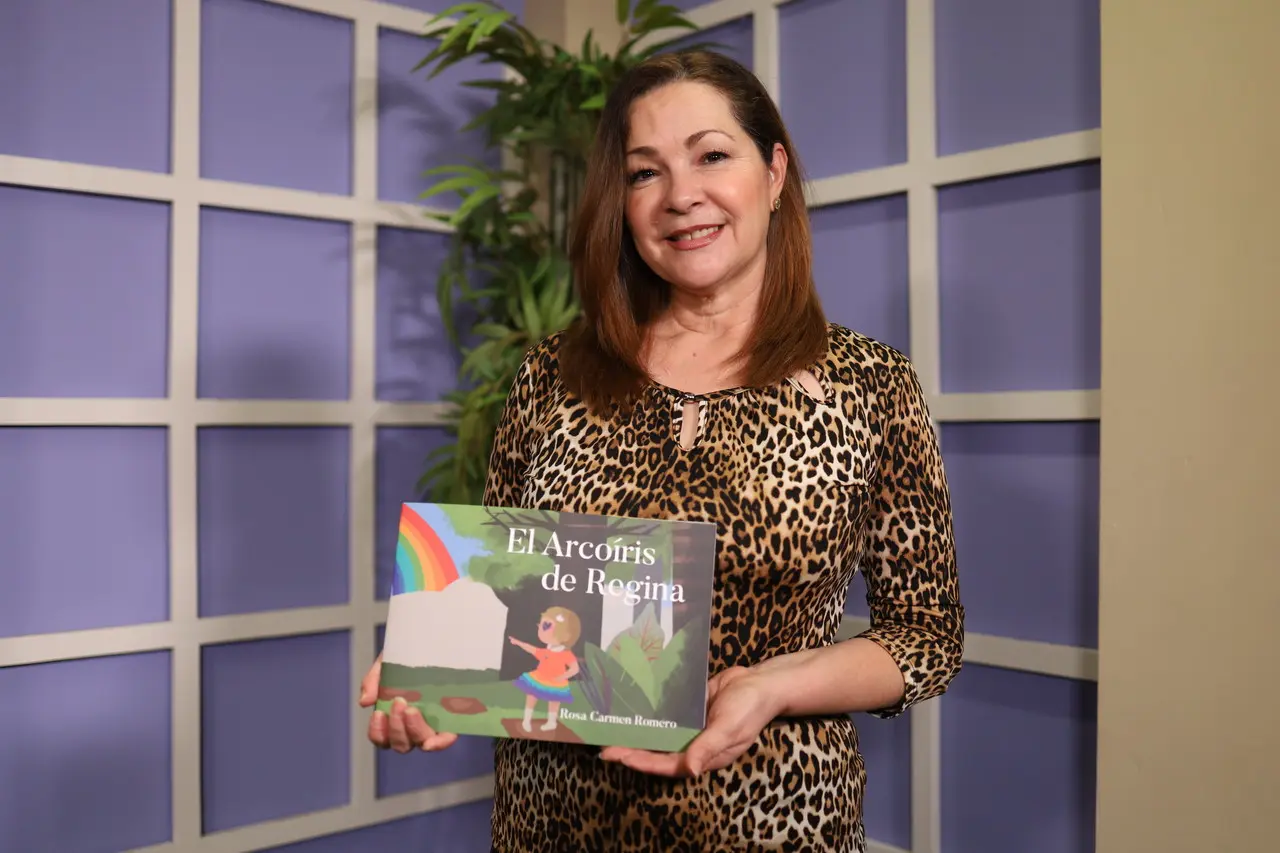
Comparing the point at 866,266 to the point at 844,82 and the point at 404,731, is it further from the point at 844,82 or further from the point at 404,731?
the point at 404,731

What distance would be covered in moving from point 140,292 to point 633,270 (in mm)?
1193

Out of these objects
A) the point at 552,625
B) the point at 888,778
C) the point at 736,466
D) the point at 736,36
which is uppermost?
the point at 736,36

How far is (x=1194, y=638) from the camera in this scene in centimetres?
147

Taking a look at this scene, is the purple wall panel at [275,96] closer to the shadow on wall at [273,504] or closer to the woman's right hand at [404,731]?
the shadow on wall at [273,504]

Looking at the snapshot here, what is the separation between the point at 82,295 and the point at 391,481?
0.75 meters

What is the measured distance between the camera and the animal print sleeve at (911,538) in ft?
3.91

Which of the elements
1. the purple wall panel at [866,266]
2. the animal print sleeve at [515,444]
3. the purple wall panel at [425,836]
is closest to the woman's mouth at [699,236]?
the animal print sleeve at [515,444]

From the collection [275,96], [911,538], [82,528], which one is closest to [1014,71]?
[911,538]

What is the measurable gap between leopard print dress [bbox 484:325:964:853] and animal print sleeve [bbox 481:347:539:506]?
0.05 meters

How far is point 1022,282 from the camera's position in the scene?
185cm

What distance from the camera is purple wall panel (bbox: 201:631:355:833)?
218 centimetres

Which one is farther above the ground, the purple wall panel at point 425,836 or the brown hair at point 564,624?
the brown hair at point 564,624

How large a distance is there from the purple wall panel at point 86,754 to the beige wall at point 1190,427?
1695 millimetres

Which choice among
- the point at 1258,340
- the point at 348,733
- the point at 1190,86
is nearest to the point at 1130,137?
the point at 1190,86
